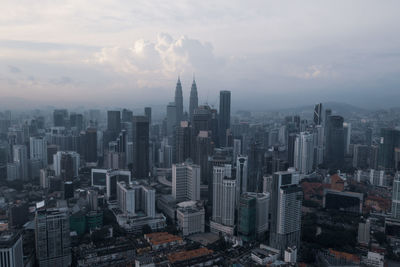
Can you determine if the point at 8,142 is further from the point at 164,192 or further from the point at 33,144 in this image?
the point at 164,192

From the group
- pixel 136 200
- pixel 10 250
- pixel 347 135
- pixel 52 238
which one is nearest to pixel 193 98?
pixel 347 135

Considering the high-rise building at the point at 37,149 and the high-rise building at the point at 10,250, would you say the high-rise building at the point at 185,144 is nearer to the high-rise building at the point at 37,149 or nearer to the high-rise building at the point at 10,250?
the high-rise building at the point at 37,149

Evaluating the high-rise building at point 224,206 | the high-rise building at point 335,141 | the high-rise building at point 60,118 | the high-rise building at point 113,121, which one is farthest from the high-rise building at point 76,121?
the high-rise building at point 335,141

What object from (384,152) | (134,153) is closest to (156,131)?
(134,153)

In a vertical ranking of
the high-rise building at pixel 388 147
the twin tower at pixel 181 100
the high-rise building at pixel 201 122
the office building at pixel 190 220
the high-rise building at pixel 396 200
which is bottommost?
the office building at pixel 190 220

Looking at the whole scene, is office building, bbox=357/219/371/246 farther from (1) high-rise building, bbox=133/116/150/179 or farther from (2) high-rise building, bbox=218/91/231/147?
(2) high-rise building, bbox=218/91/231/147

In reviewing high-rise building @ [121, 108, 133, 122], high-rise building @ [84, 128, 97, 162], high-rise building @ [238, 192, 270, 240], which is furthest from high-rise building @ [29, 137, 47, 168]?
high-rise building @ [238, 192, 270, 240]
